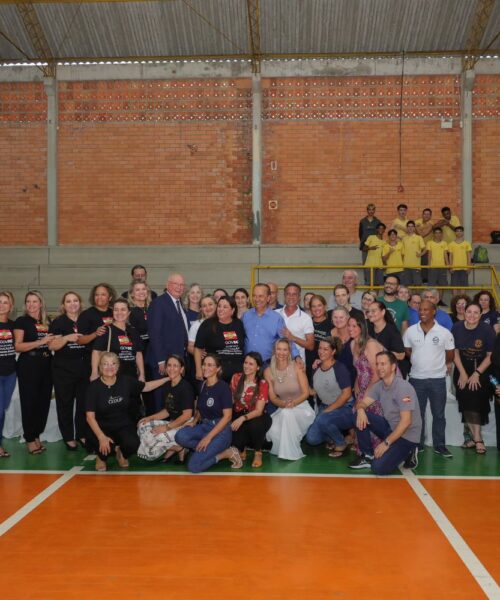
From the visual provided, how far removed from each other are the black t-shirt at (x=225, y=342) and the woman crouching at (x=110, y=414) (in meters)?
0.96

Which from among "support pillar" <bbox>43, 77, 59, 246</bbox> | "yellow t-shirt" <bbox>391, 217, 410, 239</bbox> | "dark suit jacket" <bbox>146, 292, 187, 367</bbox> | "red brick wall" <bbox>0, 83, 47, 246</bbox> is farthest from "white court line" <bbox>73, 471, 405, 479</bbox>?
"red brick wall" <bbox>0, 83, 47, 246</bbox>

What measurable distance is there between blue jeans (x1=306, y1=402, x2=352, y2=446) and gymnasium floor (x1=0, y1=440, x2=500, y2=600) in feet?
1.17

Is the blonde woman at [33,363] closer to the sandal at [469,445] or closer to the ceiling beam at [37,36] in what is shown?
the sandal at [469,445]

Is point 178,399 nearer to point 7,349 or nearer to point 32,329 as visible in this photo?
point 32,329

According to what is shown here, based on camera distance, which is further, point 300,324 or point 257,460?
point 300,324

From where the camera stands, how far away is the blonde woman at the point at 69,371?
A: 7434 mm

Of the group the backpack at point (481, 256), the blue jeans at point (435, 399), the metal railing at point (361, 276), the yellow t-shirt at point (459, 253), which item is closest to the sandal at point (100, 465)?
the blue jeans at point (435, 399)

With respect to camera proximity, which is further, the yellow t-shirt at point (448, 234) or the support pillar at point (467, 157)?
the support pillar at point (467, 157)

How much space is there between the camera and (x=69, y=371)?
7535 millimetres

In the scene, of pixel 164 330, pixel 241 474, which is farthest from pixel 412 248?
pixel 241 474

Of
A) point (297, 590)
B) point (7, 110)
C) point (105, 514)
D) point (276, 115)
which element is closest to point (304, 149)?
point (276, 115)

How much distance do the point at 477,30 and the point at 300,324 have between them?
9.84 m

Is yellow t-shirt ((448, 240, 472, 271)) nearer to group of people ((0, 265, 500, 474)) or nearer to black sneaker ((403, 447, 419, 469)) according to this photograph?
group of people ((0, 265, 500, 474))

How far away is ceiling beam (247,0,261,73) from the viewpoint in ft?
46.5
